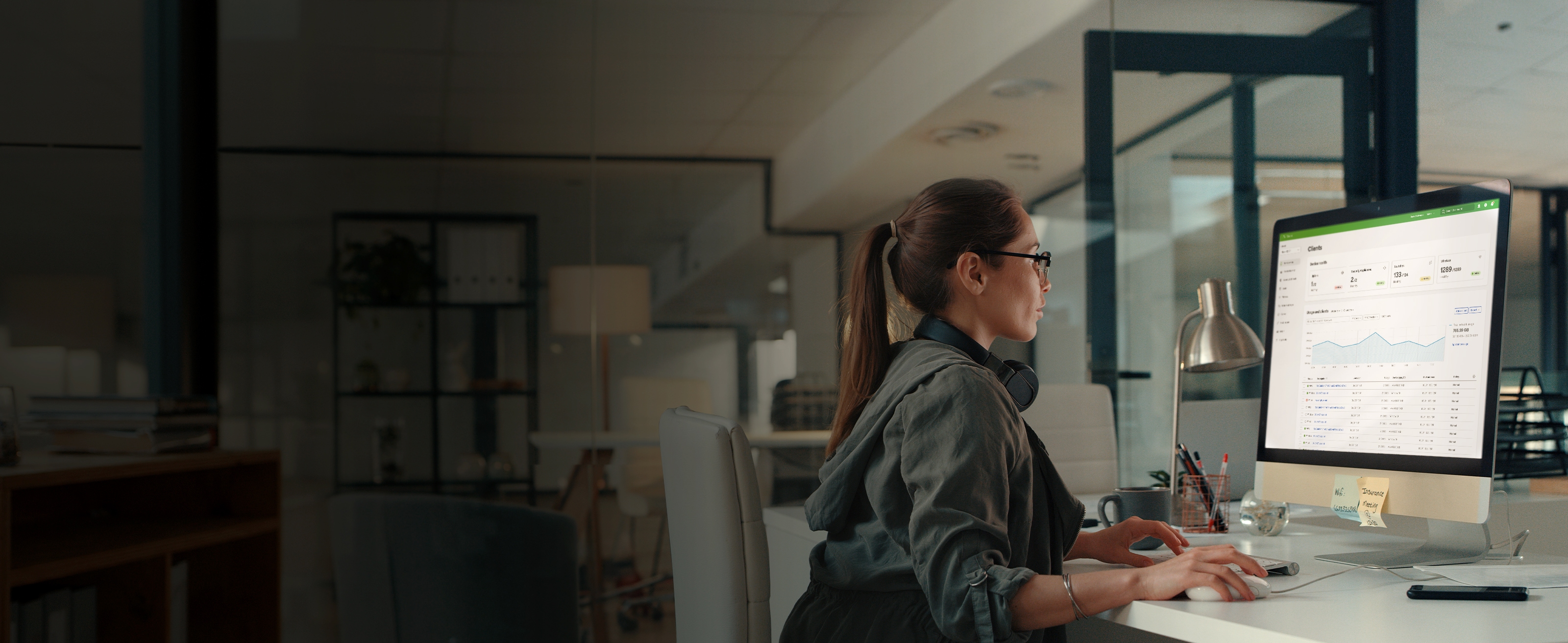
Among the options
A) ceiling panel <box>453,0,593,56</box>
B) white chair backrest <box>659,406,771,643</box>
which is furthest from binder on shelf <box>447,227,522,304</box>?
white chair backrest <box>659,406,771,643</box>

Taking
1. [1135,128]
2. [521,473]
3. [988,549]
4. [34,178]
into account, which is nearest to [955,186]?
[988,549]

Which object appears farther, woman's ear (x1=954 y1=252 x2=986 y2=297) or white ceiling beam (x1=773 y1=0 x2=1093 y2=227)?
white ceiling beam (x1=773 y1=0 x2=1093 y2=227)

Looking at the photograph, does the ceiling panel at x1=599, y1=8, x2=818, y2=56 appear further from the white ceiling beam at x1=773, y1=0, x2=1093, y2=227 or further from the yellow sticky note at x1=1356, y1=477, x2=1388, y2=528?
the yellow sticky note at x1=1356, y1=477, x2=1388, y2=528

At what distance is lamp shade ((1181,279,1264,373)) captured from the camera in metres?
1.57

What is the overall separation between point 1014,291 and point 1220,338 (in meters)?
0.51

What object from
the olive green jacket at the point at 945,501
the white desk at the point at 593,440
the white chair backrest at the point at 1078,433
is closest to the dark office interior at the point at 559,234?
the white desk at the point at 593,440

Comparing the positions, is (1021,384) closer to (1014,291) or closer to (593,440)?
(1014,291)

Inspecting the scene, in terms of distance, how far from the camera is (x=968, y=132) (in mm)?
3227

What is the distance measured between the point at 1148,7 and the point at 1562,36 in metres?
1.20

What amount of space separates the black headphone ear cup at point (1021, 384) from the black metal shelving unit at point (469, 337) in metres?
1.96

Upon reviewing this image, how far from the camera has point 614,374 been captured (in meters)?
2.95

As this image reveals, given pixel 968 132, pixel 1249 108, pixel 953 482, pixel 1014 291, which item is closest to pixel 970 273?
pixel 1014 291

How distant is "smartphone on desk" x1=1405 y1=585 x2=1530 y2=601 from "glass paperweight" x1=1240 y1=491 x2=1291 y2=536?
1.55ft

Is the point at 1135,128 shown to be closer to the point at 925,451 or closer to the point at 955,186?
the point at 955,186
